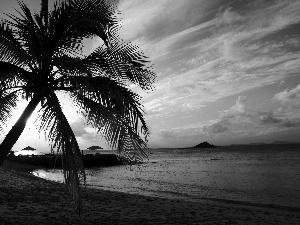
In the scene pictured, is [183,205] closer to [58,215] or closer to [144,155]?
[58,215]

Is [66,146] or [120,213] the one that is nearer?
[66,146]

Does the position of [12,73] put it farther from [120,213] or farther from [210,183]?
[210,183]

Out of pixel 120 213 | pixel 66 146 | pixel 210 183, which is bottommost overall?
pixel 210 183

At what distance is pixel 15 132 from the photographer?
5570 millimetres

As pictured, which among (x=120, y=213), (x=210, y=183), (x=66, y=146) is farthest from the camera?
(x=210, y=183)

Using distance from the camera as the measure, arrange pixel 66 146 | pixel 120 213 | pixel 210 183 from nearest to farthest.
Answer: pixel 66 146 < pixel 120 213 < pixel 210 183

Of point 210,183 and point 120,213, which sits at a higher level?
point 120,213

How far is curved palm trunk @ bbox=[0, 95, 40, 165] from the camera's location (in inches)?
214

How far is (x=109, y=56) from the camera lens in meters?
6.88

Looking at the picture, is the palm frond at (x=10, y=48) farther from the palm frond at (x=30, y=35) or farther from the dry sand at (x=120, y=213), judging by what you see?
the dry sand at (x=120, y=213)

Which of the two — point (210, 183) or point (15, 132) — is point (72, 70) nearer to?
point (15, 132)

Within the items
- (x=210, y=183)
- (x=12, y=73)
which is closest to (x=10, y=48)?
(x=12, y=73)

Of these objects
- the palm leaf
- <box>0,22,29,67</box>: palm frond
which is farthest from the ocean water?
<box>0,22,29,67</box>: palm frond

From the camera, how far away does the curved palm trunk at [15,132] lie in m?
5.43
